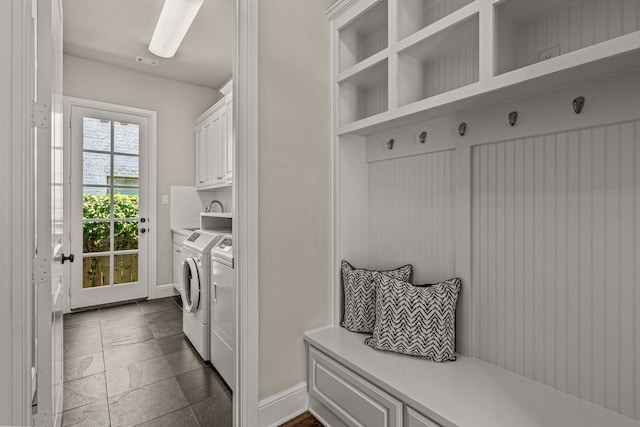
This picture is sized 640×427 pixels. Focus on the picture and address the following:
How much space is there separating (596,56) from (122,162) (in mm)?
4430

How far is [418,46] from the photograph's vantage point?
1.53 metres

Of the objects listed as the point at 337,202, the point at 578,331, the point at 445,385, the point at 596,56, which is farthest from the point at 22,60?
the point at 578,331

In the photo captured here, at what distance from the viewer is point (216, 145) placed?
366 cm

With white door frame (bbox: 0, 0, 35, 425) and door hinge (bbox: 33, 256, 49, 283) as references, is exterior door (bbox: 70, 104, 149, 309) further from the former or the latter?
white door frame (bbox: 0, 0, 35, 425)

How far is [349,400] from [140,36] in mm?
3717

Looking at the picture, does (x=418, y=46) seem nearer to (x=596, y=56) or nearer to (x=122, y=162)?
(x=596, y=56)

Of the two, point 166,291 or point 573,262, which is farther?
point 166,291

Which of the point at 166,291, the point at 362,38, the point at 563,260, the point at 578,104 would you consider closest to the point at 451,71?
the point at 578,104

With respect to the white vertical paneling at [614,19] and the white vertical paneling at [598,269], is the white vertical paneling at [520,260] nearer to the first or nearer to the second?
the white vertical paneling at [598,269]

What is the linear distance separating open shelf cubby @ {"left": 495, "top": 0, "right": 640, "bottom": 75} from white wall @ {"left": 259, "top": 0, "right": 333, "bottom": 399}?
101cm

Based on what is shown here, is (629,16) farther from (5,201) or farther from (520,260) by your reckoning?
(5,201)

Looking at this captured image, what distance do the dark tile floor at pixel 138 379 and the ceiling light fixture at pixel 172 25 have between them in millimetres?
2765

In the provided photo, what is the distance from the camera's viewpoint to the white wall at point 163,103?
3.65 meters

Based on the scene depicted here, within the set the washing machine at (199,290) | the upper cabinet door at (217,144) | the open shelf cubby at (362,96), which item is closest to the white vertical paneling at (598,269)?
the open shelf cubby at (362,96)
